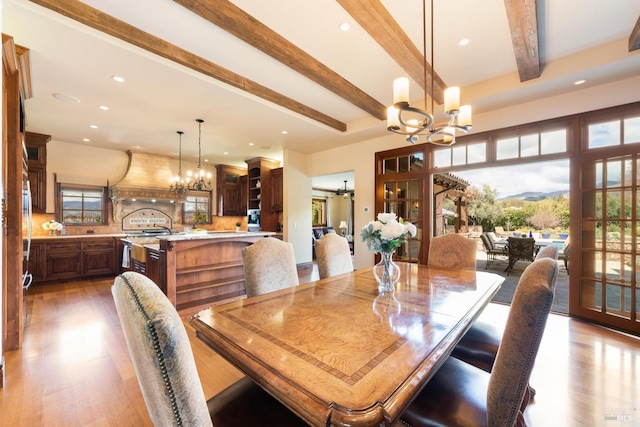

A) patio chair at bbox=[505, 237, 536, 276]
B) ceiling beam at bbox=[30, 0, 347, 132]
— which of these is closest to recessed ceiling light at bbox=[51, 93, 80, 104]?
ceiling beam at bbox=[30, 0, 347, 132]

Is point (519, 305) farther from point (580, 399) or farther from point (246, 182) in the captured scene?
point (246, 182)

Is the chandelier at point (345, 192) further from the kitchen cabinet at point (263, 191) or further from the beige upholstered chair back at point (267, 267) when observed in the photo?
the beige upholstered chair back at point (267, 267)

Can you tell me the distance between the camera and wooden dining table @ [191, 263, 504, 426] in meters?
0.70

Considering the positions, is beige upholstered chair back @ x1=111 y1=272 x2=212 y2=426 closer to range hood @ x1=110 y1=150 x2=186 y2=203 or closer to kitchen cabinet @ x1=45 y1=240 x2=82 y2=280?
kitchen cabinet @ x1=45 y1=240 x2=82 y2=280

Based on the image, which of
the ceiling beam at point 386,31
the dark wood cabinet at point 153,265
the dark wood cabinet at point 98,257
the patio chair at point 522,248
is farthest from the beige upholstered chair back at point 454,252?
the dark wood cabinet at point 98,257

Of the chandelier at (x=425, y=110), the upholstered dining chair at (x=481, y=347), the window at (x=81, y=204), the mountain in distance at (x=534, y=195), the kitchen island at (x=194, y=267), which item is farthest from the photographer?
the mountain in distance at (x=534, y=195)

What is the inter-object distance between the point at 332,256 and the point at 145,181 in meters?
5.59

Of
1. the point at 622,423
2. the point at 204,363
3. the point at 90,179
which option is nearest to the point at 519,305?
the point at 622,423

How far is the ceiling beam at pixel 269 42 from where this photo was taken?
77.3 inches

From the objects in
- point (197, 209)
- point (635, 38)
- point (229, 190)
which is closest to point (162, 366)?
point (635, 38)

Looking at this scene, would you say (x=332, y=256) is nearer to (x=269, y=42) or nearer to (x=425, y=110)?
(x=425, y=110)

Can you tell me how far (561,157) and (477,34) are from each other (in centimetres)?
191

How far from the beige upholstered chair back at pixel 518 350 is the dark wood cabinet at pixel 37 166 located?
22.6ft

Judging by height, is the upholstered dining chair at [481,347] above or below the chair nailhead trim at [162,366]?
below
